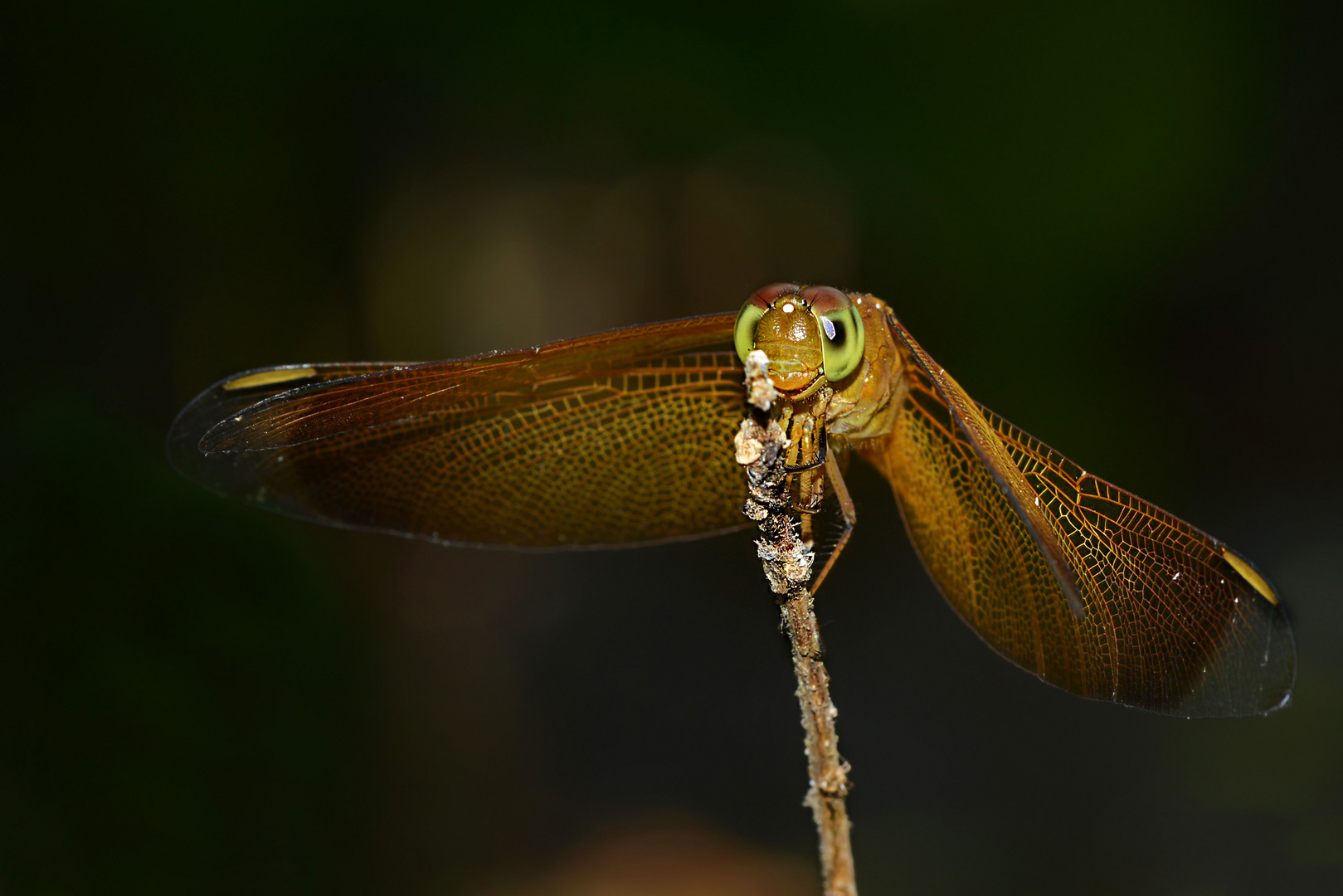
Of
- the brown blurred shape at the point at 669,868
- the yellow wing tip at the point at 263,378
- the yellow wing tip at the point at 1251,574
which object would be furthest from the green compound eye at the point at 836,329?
the brown blurred shape at the point at 669,868

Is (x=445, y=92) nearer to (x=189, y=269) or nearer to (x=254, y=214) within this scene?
(x=254, y=214)

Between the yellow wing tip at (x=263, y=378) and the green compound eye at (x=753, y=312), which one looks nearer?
the green compound eye at (x=753, y=312)

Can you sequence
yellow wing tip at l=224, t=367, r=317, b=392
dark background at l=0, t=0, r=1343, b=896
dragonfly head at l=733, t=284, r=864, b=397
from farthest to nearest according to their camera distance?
dark background at l=0, t=0, r=1343, b=896 → yellow wing tip at l=224, t=367, r=317, b=392 → dragonfly head at l=733, t=284, r=864, b=397

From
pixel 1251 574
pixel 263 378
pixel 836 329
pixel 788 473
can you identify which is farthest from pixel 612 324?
pixel 1251 574

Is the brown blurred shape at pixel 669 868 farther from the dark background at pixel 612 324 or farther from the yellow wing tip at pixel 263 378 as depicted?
the yellow wing tip at pixel 263 378

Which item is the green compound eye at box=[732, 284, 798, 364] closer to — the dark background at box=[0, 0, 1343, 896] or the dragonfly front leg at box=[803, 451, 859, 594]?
the dragonfly front leg at box=[803, 451, 859, 594]

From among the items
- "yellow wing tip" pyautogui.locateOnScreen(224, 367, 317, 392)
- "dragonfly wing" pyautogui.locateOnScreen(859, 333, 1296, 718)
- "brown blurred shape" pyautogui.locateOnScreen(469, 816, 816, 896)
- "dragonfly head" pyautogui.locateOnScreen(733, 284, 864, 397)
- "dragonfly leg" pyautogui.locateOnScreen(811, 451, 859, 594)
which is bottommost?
"brown blurred shape" pyautogui.locateOnScreen(469, 816, 816, 896)

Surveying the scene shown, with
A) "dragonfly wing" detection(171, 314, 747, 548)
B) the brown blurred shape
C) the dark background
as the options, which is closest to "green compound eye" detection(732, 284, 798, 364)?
"dragonfly wing" detection(171, 314, 747, 548)
